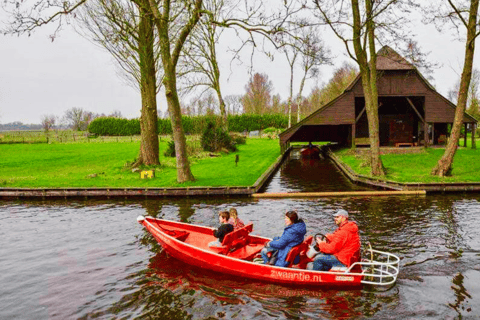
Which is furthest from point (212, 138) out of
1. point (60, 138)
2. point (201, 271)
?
point (201, 271)

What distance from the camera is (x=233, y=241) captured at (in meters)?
11.3

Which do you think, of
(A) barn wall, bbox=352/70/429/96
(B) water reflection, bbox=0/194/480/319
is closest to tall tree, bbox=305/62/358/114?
(A) barn wall, bbox=352/70/429/96

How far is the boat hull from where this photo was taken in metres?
9.74

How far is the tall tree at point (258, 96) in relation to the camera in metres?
93.7

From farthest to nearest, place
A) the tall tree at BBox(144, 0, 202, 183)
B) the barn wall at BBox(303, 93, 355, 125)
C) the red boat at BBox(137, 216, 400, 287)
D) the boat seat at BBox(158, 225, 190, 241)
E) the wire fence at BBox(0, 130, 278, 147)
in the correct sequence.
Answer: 1. the wire fence at BBox(0, 130, 278, 147)
2. the barn wall at BBox(303, 93, 355, 125)
3. the tall tree at BBox(144, 0, 202, 183)
4. the boat seat at BBox(158, 225, 190, 241)
5. the red boat at BBox(137, 216, 400, 287)

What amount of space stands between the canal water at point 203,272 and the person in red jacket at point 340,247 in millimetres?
662

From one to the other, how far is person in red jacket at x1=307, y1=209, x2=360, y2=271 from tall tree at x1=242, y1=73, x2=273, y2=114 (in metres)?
81.5

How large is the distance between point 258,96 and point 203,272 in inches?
3368

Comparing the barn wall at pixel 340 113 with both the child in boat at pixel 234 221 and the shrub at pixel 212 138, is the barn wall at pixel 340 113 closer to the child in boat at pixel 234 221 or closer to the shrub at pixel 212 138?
the shrub at pixel 212 138

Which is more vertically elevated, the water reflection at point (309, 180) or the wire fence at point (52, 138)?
the wire fence at point (52, 138)

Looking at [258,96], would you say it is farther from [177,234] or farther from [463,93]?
[177,234]

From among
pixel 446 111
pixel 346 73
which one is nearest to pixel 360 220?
pixel 446 111

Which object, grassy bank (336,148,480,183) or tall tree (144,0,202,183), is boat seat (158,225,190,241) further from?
→ grassy bank (336,148,480,183)

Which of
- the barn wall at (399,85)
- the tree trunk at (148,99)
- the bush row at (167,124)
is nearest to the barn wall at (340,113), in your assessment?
the barn wall at (399,85)
